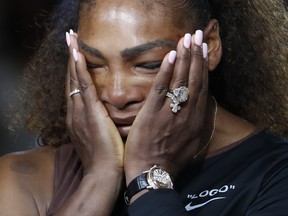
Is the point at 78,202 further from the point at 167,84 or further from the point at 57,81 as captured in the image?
the point at 57,81

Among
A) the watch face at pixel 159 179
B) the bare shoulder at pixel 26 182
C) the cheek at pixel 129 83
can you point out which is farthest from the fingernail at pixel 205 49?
the bare shoulder at pixel 26 182

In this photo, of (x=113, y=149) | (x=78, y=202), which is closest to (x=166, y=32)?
(x=113, y=149)

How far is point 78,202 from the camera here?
268cm

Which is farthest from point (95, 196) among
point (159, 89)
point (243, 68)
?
point (243, 68)

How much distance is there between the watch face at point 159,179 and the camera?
2.59 metres

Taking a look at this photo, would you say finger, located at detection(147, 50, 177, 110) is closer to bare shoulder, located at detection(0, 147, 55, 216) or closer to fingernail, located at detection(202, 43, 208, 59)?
fingernail, located at detection(202, 43, 208, 59)

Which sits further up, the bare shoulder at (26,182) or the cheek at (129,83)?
the cheek at (129,83)

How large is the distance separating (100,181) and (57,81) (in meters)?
0.69

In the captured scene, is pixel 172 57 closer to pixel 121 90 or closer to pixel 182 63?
pixel 182 63

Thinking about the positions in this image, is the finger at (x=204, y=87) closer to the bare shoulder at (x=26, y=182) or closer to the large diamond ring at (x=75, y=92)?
the large diamond ring at (x=75, y=92)

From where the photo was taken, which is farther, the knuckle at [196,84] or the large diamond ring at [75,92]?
the large diamond ring at [75,92]

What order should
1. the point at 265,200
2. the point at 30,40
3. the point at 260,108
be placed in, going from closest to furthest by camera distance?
the point at 265,200
the point at 260,108
the point at 30,40

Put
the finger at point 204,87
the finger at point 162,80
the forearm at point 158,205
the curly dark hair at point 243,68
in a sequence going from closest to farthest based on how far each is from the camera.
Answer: the forearm at point 158,205
the finger at point 162,80
the finger at point 204,87
the curly dark hair at point 243,68

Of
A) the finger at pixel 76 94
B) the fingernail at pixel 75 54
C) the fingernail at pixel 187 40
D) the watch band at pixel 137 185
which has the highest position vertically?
the fingernail at pixel 187 40
